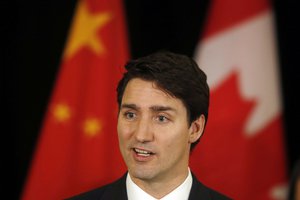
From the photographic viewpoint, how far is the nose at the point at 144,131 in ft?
4.48

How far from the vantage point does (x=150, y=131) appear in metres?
1.38

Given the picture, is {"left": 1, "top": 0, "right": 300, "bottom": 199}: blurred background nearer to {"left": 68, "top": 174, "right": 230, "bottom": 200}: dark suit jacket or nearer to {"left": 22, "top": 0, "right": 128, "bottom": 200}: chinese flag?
{"left": 22, "top": 0, "right": 128, "bottom": 200}: chinese flag

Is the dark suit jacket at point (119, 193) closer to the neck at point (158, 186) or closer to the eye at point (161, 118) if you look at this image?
the neck at point (158, 186)

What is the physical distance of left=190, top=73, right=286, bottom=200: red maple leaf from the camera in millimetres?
2562

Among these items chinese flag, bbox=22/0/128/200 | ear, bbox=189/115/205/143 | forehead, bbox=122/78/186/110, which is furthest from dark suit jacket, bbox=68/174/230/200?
chinese flag, bbox=22/0/128/200

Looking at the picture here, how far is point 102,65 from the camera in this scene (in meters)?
2.56

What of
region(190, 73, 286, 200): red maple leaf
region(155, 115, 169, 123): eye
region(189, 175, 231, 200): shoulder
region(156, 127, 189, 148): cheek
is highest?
region(155, 115, 169, 123): eye

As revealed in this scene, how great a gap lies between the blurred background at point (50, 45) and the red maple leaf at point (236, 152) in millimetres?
102

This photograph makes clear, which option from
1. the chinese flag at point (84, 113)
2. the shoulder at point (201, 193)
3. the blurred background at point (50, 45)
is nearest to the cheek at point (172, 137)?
the shoulder at point (201, 193)

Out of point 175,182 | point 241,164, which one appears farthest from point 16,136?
point 175,182

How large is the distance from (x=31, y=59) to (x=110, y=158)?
52 centimetres

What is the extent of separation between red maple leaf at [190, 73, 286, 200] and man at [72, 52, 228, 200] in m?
1.09

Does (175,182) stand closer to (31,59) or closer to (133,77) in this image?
(133,77)

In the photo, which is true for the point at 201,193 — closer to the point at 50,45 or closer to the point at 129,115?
the point at 129,115
